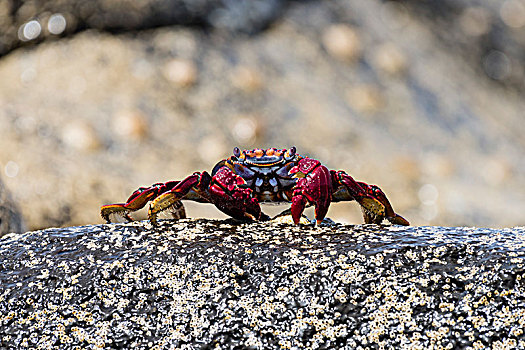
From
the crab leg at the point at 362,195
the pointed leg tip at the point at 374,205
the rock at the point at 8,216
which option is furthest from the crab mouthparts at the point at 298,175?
→ the rock at the point at 8,216

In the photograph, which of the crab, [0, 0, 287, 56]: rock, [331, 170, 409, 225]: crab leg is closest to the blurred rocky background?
[0, 0, 287, 56]: rock

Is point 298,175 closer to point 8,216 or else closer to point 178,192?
point 178,192

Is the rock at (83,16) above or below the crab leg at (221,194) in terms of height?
above

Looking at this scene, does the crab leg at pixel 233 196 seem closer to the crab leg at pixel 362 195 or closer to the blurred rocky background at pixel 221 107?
the crab leg at pixel 362 195

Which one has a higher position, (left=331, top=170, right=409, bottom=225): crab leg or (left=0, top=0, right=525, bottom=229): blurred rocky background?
(left=0, top=0, right=525, bottom=229): blurred rocky background

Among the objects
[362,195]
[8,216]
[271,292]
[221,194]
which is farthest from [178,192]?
[8,216]

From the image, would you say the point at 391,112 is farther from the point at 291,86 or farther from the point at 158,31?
the point at 158,31

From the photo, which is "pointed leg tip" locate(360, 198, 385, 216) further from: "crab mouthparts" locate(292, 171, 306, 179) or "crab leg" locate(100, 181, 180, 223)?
"crab leg" locate(100, 181, 180, 223)

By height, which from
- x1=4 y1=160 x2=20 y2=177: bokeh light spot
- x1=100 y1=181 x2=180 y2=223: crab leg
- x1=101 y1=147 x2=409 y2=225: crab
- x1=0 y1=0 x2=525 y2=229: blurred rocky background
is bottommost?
x1=100 y1=181 x2=180 y2=223: crab leg
